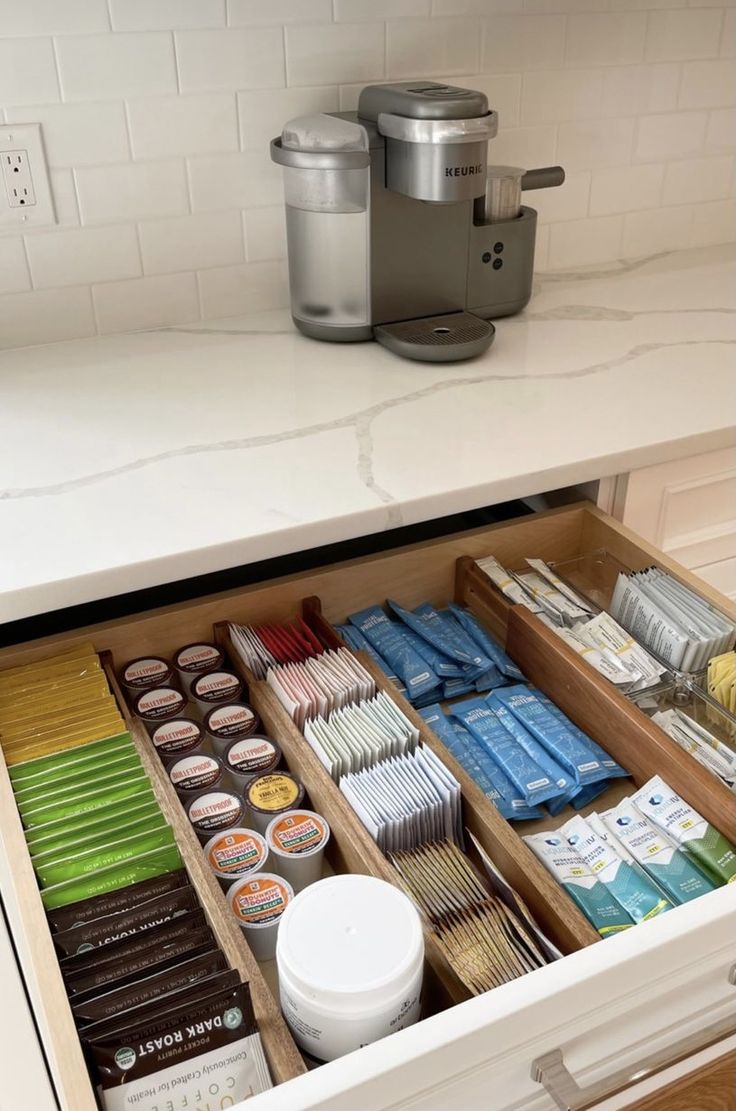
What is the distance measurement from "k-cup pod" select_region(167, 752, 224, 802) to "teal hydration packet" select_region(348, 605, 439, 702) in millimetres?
229

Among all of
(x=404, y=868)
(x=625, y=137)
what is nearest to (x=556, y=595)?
(x=404, y=868)

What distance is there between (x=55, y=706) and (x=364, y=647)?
1.08ft

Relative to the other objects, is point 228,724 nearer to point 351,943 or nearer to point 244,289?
point 351,943

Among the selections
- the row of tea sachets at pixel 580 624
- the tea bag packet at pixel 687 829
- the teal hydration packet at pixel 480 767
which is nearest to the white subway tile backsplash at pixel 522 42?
the row of tea sachets at pixel 580 624

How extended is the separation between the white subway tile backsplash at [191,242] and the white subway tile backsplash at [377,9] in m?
0.32

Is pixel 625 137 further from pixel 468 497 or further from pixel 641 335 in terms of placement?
pixel 468 497

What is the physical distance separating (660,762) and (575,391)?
0.57 metres

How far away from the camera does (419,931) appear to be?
676 millimetres

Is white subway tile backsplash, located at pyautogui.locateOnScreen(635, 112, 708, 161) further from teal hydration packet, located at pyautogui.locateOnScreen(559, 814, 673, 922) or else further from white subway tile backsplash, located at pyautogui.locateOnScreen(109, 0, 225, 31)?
teal hydration packet, located at pyautogui.locateOnScreen(559, 814, 673, 922)

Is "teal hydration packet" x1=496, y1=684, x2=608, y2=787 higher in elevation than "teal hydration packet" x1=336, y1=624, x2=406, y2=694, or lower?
higher

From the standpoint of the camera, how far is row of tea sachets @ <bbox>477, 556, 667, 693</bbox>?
39.1 inches

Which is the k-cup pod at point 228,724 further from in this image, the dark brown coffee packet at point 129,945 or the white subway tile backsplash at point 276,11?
the white subway tile backsplash at point 276,11

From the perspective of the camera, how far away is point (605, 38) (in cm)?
161

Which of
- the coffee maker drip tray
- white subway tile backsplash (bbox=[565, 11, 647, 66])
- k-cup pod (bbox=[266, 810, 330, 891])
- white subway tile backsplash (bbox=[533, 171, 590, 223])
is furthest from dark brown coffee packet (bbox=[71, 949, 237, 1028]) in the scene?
white subway tile backsplash (bbox=[565, 11, 647, 66])
